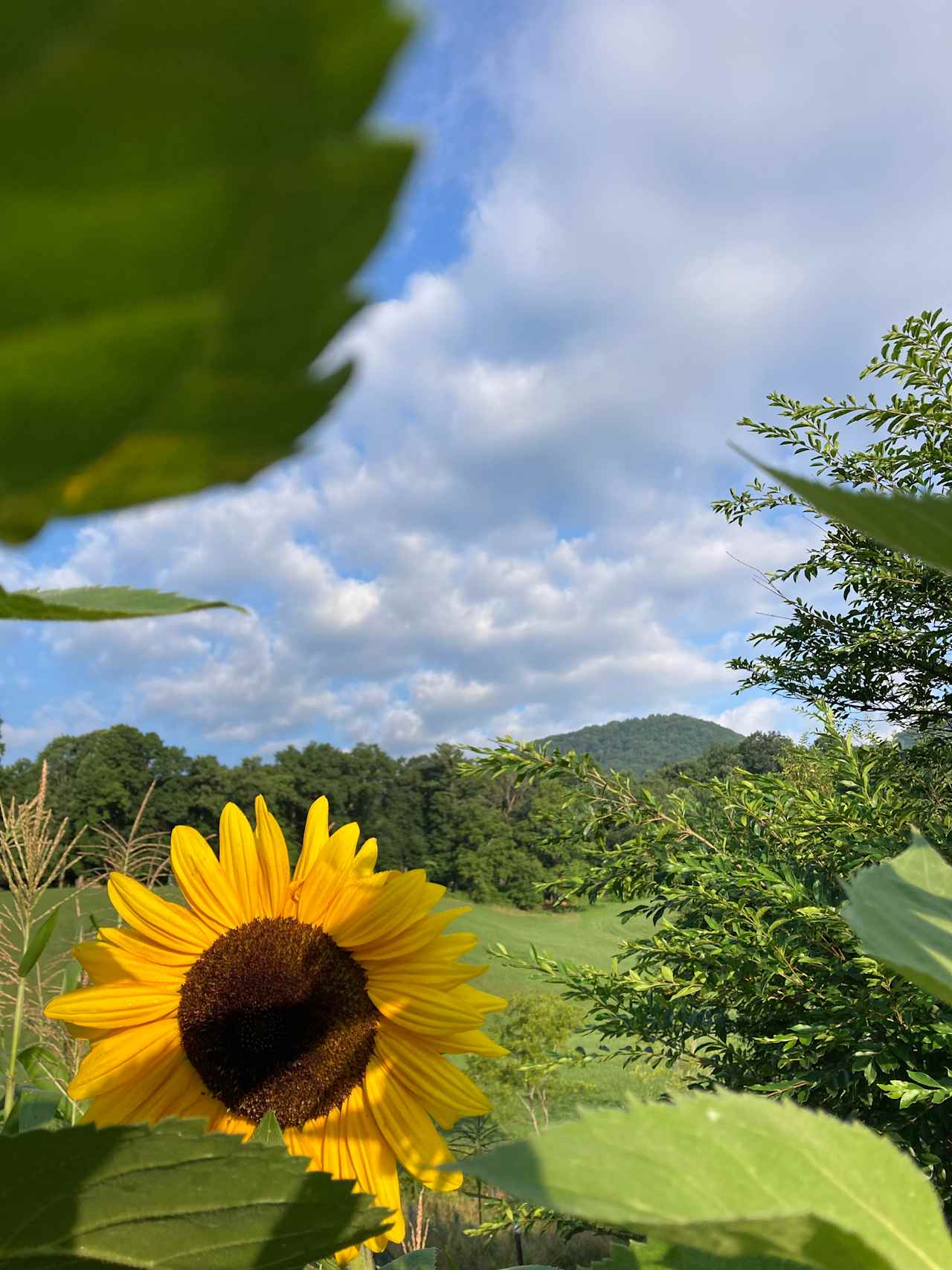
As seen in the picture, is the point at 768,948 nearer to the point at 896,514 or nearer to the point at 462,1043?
the point at 462,1043

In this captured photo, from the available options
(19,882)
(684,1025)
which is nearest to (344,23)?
(19,882)

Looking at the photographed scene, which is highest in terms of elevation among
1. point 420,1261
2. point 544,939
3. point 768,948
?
point 420,1261

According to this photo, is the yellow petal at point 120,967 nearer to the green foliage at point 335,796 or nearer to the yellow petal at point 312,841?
the yellow petal at point 312,841

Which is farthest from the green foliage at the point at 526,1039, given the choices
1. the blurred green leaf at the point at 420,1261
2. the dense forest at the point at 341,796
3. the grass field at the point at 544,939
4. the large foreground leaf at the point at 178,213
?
the dense forest at the point at 341,796

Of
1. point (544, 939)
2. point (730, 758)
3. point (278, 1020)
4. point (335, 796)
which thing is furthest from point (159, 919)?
point (730, 758)

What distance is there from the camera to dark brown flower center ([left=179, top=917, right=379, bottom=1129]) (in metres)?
0.71

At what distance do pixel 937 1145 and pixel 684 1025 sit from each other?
66cm

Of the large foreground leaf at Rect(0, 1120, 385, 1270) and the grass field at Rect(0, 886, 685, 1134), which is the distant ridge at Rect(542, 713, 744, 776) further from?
the large foreground leaf at Rect(0, 1120, 385, 1270)

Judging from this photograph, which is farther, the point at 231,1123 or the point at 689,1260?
the point at 231,1123

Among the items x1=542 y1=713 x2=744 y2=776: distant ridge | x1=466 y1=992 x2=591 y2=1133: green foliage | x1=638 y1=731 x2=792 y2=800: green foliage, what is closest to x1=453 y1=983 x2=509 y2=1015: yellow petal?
x1=466 y1=992 x2=591 y2=1133: green foliage

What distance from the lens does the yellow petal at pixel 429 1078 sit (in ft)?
2.34

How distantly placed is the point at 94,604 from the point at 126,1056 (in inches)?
26.8

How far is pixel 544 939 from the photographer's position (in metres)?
14.3

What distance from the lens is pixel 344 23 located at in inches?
2.6
